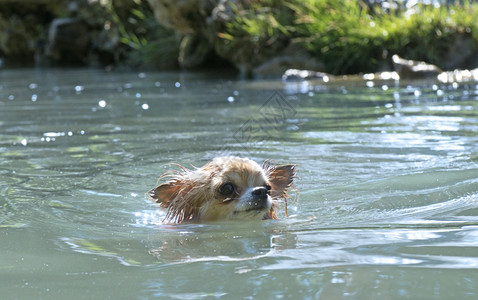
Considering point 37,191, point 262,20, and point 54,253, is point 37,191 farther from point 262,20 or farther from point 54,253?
point 262,20

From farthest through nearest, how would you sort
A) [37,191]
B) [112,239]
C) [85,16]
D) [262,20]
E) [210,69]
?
[85,16] < [210,69] < [262,20] < [37,191] < [112,239]

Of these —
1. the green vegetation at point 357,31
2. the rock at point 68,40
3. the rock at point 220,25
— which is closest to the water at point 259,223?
the green vegetation at point 357,31

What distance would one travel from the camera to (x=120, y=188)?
600cm

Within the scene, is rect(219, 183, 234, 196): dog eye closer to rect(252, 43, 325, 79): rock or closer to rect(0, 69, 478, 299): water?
rect(0, 69, 478, 299): water

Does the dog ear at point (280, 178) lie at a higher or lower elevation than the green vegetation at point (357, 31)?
lower

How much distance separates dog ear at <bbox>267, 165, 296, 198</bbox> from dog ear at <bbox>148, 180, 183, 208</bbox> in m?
0.65

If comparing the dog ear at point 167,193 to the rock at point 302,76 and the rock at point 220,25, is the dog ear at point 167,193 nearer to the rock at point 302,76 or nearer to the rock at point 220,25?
the rock at point 302,76

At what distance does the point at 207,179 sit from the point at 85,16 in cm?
1817

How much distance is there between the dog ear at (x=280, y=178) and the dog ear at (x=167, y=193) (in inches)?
25.4

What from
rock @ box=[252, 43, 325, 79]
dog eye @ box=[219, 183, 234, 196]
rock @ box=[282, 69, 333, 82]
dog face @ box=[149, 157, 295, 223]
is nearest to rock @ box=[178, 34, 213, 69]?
rock @ box=[252, 43, 325, 79]

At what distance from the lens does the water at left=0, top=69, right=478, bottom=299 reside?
3.30m

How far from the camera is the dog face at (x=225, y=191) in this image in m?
4.80

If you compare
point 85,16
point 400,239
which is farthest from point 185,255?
point 85,16

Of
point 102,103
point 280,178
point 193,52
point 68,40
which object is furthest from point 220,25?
point 280,178
